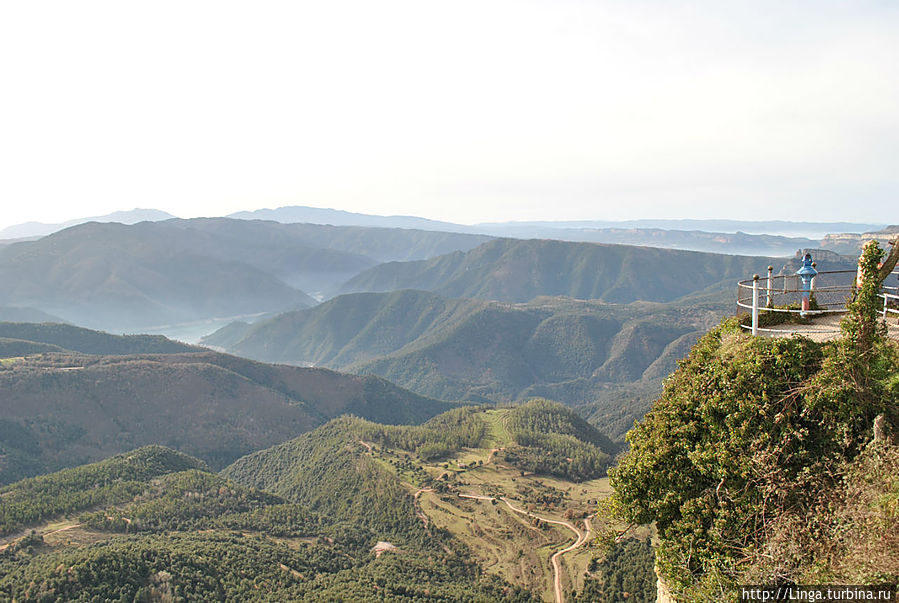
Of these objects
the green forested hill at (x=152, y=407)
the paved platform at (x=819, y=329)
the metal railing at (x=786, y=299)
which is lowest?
the green forested hill at (x=152, y=407)

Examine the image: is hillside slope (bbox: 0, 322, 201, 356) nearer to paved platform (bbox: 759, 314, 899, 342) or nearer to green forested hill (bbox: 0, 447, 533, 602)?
green forested hill (bbox: 0, 447, 533, 602)

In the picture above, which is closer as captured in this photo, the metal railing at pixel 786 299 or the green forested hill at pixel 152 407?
the metal railing at pixel 786 299

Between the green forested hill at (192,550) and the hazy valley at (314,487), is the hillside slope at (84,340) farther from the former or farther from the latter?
the green forested hill at (192,550)

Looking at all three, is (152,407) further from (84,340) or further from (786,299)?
(786,299)

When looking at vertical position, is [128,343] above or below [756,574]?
below

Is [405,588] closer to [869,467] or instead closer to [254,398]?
[869,467]

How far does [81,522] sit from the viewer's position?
56.5 metres

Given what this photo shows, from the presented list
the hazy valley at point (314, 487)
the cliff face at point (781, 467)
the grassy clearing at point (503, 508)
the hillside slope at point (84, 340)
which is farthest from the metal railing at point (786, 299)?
the hillside slope at point (84, 340)

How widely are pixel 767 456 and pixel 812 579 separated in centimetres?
253

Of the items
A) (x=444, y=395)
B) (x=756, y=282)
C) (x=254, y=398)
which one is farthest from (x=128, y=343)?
(x=756, y=282)

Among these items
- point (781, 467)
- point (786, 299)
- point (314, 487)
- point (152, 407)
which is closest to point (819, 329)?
point (786, 299)

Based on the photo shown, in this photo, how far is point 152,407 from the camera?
11625 centimetres

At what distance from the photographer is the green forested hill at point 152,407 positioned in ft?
328

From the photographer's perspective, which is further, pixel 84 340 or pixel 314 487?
pixel 84 340
